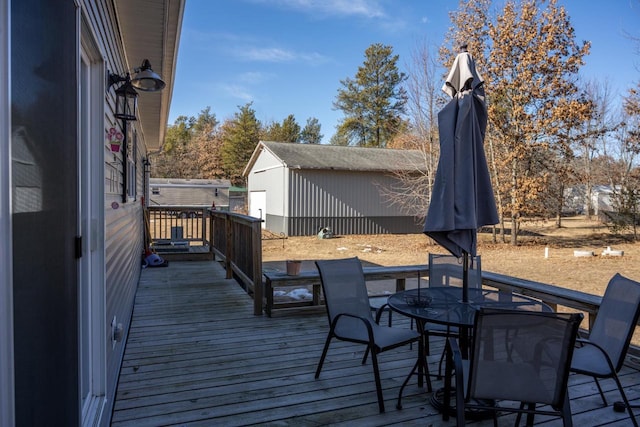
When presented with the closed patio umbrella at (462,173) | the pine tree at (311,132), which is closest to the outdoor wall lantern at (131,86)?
the closed patio umbrella at (462,173)

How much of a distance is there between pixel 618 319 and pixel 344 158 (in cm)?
1546

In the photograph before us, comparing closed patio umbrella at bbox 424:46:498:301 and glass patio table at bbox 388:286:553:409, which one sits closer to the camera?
glass patio table at bbox 388:286:553:409

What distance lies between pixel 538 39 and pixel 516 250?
695 cm

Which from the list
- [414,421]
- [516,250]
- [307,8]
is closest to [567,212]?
[516,250]

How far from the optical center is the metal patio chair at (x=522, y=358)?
197 centimetres

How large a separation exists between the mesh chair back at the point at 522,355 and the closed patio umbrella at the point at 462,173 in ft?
2.75

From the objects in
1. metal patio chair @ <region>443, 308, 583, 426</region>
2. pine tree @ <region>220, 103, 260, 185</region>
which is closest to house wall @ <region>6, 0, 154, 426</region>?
metal patio chair @ <region>443, 308, 583, 426</region>

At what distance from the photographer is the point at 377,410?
2703 millimetres

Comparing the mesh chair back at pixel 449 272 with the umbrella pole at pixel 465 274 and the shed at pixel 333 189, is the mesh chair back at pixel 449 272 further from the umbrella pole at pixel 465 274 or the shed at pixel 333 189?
the shed at pixel 333 189

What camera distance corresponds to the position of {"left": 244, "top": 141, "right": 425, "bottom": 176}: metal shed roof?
16.6 metres

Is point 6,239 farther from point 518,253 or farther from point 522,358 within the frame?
point 518,253

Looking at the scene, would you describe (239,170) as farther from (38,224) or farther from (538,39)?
(38,224)

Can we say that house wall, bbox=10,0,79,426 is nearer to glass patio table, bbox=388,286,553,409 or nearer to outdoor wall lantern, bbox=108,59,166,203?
glass patio table, bbox=388,286,553,409

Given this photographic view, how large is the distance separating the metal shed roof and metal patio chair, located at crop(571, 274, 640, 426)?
45.3 feet
